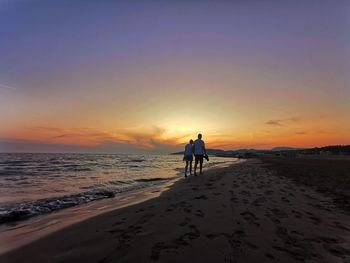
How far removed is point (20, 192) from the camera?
1220cm

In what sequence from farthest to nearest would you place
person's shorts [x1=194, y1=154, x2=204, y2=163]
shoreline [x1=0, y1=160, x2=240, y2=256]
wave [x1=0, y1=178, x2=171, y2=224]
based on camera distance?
person's shorts [x1=194, y1=154, x2=204, y2=163] < wave [x1=0, y1=178, x2=171, y2=224] < shoreline [x1=0, y1=160, x2=240, y2=256]

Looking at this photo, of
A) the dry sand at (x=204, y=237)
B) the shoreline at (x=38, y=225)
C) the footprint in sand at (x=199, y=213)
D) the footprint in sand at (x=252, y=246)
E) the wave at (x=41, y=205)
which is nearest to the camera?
the dry sand at (x=204, y=237)

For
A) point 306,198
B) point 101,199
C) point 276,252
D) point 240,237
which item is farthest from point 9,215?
point 306,198

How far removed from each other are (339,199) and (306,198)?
3.35 feet

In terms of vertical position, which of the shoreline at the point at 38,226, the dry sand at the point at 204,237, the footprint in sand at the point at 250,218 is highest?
the footprint in sand at the point at 250,218

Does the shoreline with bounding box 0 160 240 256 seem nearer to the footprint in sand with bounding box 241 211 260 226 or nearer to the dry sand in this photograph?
the dry sand

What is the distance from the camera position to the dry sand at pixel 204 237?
411cm

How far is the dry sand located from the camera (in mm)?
4105

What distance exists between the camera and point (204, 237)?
190 inches

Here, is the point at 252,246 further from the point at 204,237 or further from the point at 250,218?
the point at 250,218

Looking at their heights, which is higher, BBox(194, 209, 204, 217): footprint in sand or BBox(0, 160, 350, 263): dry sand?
BBox(194, 209, 204, 217): footprint in sand

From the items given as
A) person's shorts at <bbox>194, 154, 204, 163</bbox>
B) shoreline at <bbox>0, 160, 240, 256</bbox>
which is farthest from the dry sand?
person's shorts at <bbox>194, 154, 204, 163</bbox>

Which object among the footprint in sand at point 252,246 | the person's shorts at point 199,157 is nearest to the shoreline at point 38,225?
the footprint in sand at point 252,246

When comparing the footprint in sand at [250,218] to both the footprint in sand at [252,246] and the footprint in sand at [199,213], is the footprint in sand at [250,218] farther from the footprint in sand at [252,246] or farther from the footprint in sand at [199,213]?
the footprint in sand at [252,246]
